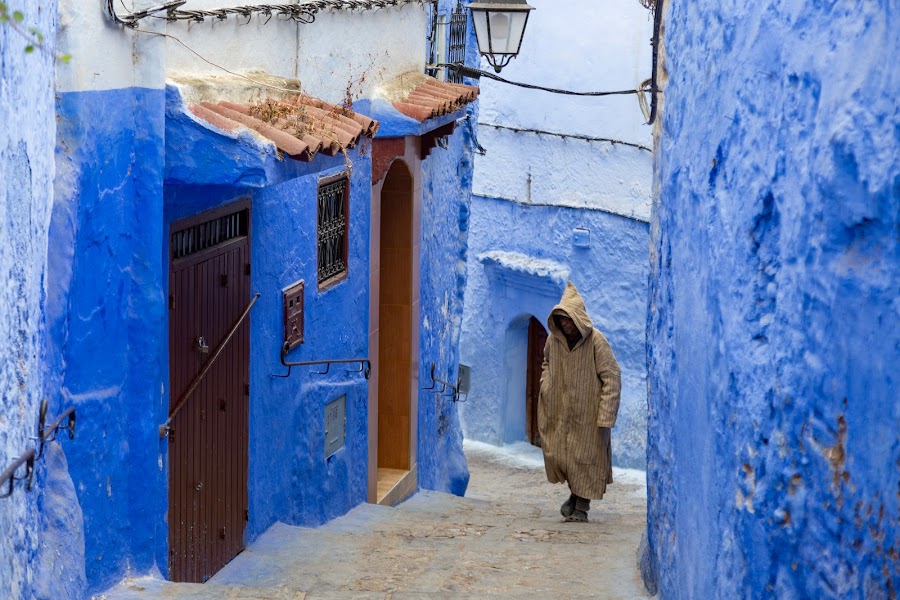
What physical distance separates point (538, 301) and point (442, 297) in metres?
5.07

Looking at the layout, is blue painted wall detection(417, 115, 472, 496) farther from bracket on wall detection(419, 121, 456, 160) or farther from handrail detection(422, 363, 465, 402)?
bracket on wall detection(419, 121, 456, 160)

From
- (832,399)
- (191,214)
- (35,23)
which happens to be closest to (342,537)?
(191,214)

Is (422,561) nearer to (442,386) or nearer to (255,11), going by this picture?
(255,11)

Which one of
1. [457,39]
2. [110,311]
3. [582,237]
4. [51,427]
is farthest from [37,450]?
[582,237]

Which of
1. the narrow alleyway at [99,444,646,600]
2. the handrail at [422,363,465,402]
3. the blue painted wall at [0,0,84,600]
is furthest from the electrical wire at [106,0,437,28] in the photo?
the handrail at [422,363,465,402]

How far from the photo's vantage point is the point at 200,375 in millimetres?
6227

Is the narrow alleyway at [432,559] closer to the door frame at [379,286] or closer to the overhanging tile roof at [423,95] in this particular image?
the door frame at [379,286]

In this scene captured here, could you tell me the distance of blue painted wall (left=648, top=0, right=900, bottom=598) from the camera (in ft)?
10.6

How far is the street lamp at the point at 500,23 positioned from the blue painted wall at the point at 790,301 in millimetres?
4001

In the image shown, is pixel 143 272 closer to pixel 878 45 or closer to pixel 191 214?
pixel 191 214

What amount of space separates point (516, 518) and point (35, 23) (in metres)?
5.59

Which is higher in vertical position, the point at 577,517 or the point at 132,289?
the point at 132,289

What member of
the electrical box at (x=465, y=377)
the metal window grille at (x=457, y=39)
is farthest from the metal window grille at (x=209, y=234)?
the electrical box at (x=465, y=377)

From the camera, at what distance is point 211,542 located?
21.9 feet
